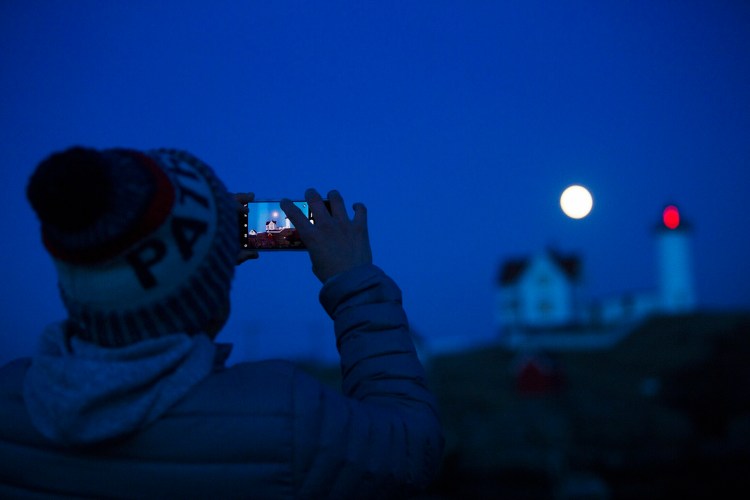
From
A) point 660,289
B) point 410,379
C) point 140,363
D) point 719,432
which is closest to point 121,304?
point 140,363

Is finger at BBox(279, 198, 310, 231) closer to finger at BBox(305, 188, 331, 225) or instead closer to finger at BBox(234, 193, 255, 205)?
finger at BBox(305, 188, 331, 225)

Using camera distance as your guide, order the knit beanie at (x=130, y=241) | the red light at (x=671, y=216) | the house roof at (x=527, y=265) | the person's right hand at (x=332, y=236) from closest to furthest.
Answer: the knit beanie at (x=130, y=241) → the person's right hand at (x=332, y=236) → the red light at (x=671, y=216) → the house roof at (x=527, y=265)

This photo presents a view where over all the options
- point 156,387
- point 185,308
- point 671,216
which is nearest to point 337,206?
point 185,308

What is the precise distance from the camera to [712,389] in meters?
21.7

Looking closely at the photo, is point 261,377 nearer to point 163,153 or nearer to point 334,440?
point 334,440

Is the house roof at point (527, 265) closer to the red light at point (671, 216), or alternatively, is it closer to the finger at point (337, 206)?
the red light at point (671, 216)

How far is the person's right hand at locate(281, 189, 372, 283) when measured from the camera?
1.42 meters

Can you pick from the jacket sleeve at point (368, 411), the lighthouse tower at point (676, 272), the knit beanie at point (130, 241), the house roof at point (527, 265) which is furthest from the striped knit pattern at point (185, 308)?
the lighthouse tower at point (676, 272)

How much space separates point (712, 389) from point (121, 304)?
24.1 meters

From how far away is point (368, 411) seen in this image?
117cm

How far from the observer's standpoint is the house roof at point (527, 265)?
52500 millimetres

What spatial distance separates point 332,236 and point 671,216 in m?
3.68

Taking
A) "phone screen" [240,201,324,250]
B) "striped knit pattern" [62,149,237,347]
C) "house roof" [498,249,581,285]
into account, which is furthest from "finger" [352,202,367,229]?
"house roof" [498,249,581,285]

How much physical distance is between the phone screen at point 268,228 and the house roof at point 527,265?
51.7 m
